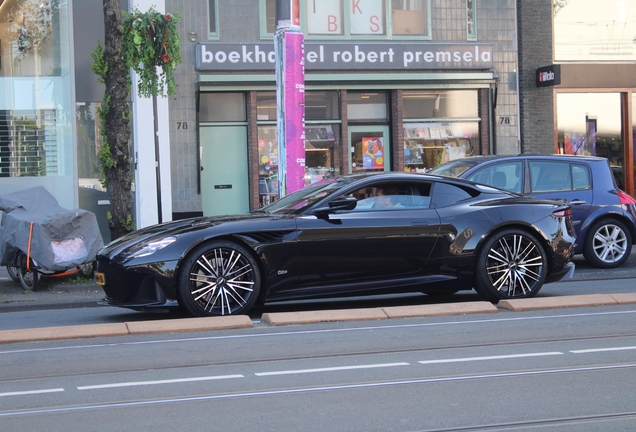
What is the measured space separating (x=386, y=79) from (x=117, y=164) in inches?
305

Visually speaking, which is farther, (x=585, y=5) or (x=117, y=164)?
(x=585, y=5)

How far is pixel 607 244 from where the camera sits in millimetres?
12758

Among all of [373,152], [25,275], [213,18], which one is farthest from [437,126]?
[25,275]

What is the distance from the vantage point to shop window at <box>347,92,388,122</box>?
733 inches

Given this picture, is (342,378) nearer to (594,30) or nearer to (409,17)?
(409,17)

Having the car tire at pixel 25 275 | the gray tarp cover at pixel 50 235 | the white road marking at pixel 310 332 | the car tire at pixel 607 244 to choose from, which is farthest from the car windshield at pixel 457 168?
the car tire at pixel 25 275

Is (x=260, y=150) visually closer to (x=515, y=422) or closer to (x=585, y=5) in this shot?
(x=585, y=5)

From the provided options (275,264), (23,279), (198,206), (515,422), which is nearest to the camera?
(515,422)

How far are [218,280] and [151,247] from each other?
0.71m

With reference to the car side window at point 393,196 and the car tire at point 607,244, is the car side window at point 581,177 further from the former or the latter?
the car side window at point 393,196

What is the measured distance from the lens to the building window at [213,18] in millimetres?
17656

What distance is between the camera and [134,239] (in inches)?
328

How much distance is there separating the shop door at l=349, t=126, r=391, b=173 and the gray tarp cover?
817 cm

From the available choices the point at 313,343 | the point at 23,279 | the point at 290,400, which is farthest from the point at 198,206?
the point at 290,400
